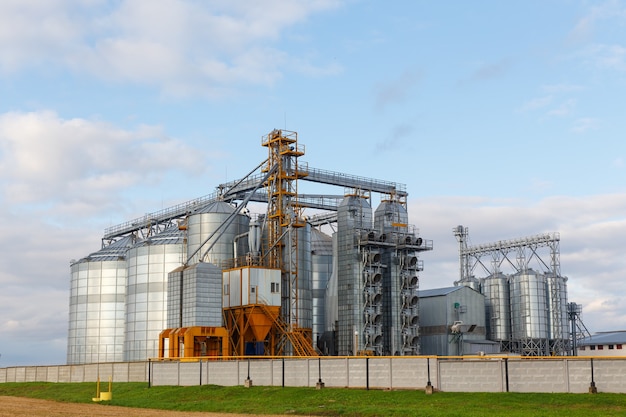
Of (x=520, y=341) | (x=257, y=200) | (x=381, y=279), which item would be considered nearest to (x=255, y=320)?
(x=381, y=279)

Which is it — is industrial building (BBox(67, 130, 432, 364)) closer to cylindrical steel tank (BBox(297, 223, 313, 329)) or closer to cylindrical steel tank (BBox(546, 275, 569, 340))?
cylindrical steel tank (BBox(297, 223, 313, 329))

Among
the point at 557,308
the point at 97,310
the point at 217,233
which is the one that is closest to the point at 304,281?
the point at 217,233

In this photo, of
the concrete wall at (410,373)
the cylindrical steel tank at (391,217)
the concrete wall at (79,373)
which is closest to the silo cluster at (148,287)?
the concrete wall at (79,373)

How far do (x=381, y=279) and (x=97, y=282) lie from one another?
125ft

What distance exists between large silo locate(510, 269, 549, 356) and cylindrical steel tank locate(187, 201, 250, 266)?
40038 mm

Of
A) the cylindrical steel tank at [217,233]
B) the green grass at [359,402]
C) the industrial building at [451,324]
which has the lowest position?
the green grass at [359,402]

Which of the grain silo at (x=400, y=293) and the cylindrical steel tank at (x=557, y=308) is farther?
the cylindrical steel tank at (x=557, y=308)

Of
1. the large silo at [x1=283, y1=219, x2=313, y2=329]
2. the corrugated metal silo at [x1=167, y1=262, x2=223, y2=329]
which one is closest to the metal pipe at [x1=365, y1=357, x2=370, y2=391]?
the corrugated metal silo at [x1=167, y1=262, x2=223, y2=329]

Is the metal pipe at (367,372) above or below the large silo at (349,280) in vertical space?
below

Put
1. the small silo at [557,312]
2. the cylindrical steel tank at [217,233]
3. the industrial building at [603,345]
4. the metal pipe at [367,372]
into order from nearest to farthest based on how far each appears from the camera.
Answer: the metal pipe at [367,372], the cylindrical steel tank at [217,233], the small silo at [557,312], the industrial building at [603,345]

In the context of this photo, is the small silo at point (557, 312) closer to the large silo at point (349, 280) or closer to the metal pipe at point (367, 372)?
the large silo at point (349, 280)

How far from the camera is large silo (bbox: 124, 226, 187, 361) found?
86.2 meters

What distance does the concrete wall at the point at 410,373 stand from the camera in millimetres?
41031

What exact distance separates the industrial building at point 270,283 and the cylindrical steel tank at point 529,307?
789 inches
